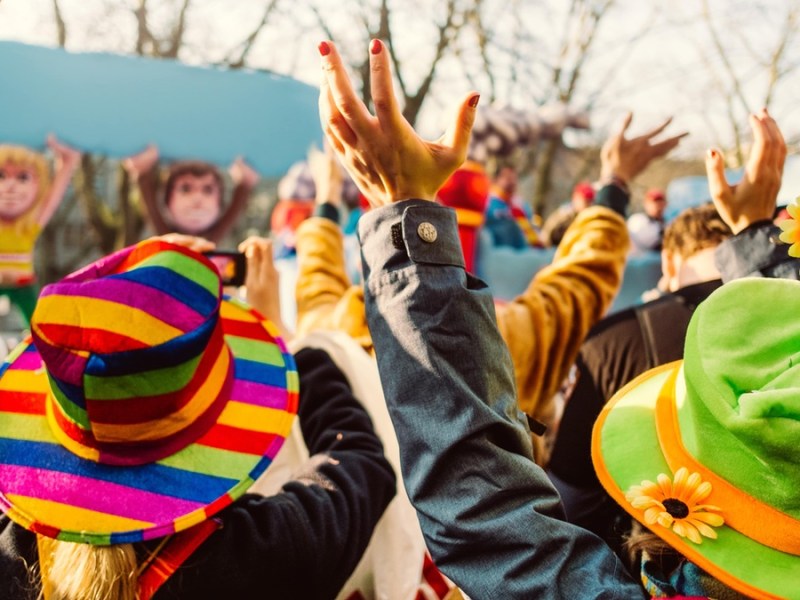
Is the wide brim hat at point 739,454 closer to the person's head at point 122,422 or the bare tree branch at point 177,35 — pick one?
the person's head at point 122,422

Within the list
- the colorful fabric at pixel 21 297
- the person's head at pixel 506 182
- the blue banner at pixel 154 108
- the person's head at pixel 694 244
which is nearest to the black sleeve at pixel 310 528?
the person's head at pixel 694 244

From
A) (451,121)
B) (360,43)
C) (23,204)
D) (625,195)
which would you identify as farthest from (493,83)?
(451,121)

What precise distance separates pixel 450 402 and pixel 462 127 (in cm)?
35

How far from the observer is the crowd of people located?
78cm

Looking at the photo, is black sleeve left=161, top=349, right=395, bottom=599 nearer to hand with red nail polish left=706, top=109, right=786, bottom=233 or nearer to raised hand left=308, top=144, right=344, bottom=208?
hand with red nail polish left=706, top=109, right=786, bottom=233

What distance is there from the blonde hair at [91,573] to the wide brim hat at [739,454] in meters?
0.68

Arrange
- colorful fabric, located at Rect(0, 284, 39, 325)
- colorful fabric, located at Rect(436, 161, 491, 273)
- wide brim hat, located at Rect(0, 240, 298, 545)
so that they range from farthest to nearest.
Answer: colorful fabric, located at Rect(0, 284, 39, 325) → colorful fabric, located at Rect(436, 161, 491, 273) → wide brim hat, located at Rect(0, 240, 298, 545)

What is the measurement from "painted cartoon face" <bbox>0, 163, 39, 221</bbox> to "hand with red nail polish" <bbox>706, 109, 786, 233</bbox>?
14.9 ft

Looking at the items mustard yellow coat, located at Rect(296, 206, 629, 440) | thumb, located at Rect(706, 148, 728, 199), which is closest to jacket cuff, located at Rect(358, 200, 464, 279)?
thumb, located at Rect(706, 148, 728, 199)

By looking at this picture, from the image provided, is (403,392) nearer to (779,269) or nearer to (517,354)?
(779,269)

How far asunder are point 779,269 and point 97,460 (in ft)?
4.04

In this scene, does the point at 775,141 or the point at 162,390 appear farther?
the point at 775,141

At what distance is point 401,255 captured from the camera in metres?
0.86

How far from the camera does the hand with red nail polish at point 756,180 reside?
54.8 inches
